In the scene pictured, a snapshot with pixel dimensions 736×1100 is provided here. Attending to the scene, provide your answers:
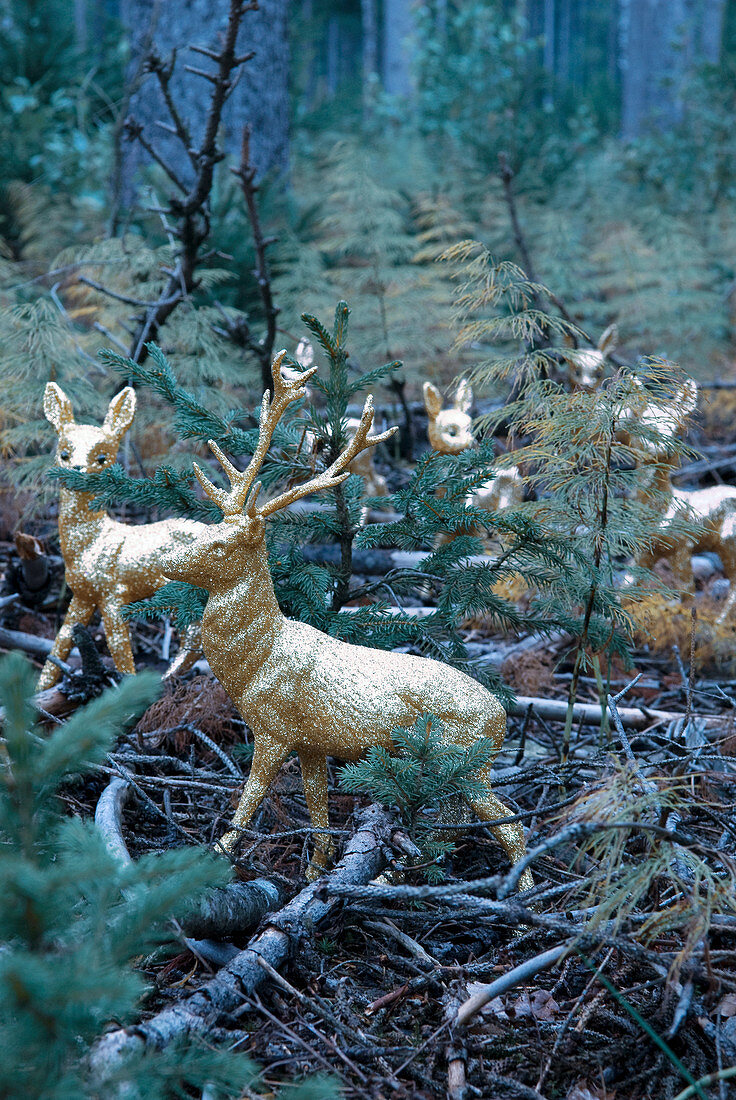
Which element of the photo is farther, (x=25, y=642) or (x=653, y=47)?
(x=653, y=47)

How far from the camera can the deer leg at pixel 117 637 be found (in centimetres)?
333

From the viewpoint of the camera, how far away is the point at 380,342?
6.57m

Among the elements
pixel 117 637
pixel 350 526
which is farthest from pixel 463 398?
pixel 117 637

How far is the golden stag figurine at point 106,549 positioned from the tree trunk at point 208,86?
4846 millimetres

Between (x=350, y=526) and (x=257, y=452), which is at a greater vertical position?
(x=257, y=452)

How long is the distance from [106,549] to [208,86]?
5.71 meters

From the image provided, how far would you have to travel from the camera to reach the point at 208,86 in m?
7.40

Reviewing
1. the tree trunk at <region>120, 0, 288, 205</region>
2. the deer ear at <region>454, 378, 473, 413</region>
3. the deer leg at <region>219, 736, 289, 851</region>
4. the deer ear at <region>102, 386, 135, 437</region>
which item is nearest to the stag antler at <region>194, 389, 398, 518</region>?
the deer leg at <region>219, 736, 289, 851</region>

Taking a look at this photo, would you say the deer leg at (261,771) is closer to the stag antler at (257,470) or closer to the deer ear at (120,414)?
the stag antler at (257,470)

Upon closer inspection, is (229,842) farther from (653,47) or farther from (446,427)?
(653,47)

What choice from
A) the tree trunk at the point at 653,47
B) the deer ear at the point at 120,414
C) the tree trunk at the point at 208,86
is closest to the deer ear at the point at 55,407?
the deer ear at the point at 120,414

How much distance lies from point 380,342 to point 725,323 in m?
4.47

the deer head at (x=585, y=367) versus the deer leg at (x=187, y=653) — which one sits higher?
the deer head at (x=585, y=367)

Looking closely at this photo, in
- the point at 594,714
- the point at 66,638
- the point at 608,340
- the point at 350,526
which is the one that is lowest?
the point at 594,714
